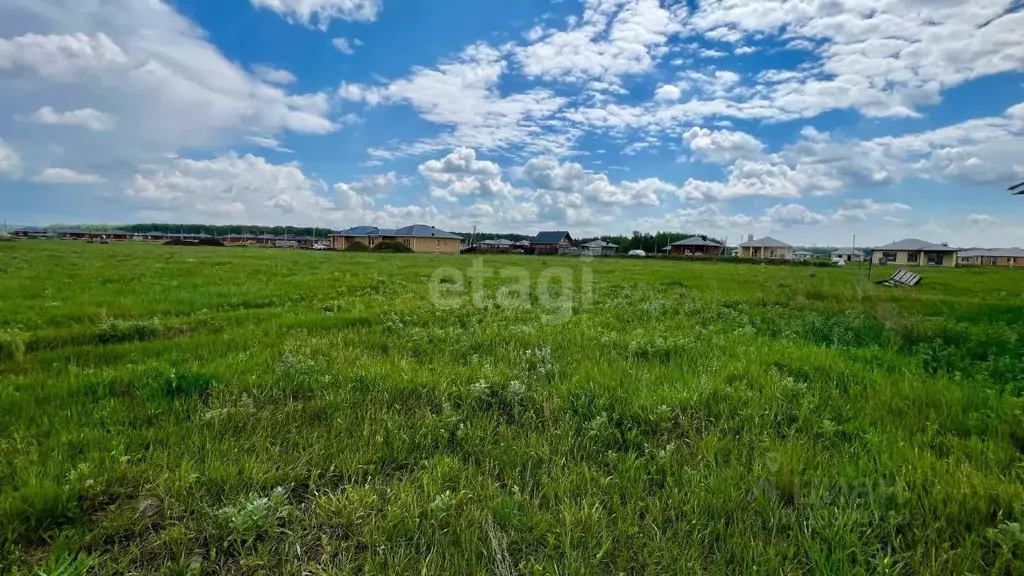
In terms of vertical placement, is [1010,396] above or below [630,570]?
above

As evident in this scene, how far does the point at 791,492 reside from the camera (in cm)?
321

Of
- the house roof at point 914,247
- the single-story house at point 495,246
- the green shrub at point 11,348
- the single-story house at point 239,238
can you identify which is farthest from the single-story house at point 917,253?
the single-story house at point 239,238

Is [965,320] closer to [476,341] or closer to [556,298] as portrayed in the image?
[556,298]

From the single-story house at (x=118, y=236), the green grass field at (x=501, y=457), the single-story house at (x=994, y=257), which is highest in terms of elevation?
the single-story house at (x=118, y=236)

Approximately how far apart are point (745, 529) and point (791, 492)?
2.14ft

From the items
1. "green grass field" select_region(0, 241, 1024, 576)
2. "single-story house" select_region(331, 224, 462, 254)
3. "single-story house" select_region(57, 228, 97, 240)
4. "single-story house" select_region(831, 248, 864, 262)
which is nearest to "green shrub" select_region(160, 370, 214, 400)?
"green grass field" select_region(0, 241, 1024, 576)

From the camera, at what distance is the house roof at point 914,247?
88137 mm

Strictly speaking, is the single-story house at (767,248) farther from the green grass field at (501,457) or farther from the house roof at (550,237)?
the green grass field at (501,457)

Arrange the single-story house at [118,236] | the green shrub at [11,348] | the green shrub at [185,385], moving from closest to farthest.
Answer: the green shrub at [185,385]
the green shrub at [11,348]
the single-story house at [118,236]

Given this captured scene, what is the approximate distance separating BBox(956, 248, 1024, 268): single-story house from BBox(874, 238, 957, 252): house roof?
36.6 ft

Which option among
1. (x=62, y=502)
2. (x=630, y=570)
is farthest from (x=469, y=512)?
(x=62, y=502)

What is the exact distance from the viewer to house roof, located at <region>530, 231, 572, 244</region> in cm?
12150

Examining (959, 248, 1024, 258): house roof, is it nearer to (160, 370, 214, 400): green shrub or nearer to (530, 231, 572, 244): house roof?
(530, 231, 572, 244): house roof

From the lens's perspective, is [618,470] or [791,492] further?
[618,470]
